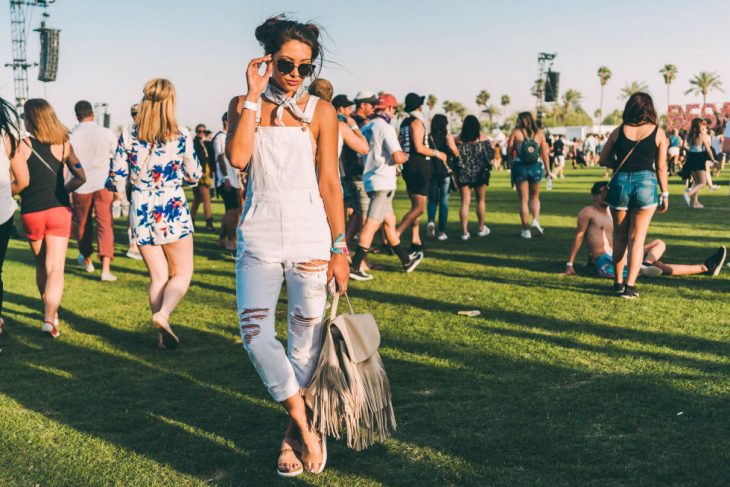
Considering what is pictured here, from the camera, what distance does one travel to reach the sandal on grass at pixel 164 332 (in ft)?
18.8

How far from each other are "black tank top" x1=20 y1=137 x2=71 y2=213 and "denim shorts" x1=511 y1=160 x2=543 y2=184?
7108mm

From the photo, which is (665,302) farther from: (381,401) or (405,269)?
(381,401)

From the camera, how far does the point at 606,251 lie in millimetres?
8398

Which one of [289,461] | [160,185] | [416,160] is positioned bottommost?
[289,461]

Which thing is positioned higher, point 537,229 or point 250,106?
point 250,106

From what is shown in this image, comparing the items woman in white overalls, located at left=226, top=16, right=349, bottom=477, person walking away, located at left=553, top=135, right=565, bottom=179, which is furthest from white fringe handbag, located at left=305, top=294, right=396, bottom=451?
person walking away, located at left=553, top=135, right=565, bottom=179

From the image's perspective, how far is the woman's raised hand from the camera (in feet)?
10.5

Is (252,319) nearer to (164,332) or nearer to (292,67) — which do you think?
(292,67)

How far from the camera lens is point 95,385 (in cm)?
500

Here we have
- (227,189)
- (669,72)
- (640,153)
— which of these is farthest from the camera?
(669,72)

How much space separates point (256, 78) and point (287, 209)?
586 mm

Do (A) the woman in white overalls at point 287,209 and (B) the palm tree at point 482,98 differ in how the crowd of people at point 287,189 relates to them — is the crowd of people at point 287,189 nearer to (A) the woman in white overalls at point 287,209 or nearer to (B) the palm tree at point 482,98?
(A) the woman in white overalls at point 287,209

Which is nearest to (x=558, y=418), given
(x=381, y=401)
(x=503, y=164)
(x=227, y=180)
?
(x=381, y=401)

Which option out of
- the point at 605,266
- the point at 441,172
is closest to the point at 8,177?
the point at 605,266
